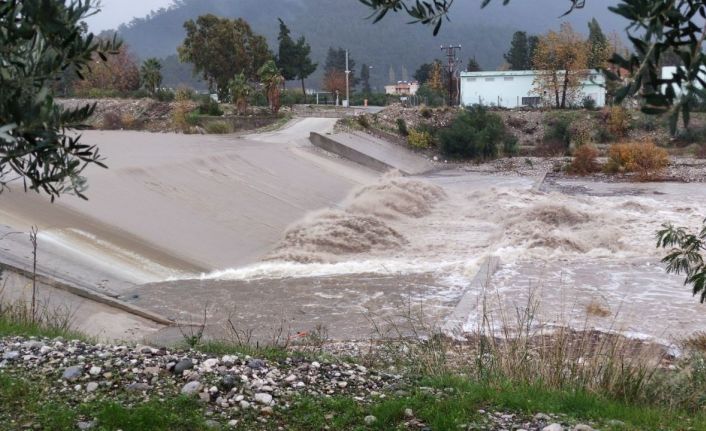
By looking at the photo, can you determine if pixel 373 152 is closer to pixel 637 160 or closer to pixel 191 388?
pixel 637 160

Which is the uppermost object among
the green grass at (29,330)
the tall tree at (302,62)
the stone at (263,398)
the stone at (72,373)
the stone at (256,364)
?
the tall tree at (302,62)

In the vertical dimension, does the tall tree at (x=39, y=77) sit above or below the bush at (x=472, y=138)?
above

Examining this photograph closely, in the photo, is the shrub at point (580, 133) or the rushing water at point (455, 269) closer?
the rushing water at point (455, 269)

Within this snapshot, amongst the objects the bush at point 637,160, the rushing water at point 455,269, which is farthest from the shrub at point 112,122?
the bush at point 637,160

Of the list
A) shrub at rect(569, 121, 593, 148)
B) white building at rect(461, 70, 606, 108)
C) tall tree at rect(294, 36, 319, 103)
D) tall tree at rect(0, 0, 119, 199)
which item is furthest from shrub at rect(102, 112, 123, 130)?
tall tree at rect(0, 0, 119, 199)

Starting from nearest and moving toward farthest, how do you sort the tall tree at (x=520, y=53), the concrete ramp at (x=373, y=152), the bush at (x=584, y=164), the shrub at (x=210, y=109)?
the concrete ramp at (x=373, y=152)
the bush at (x=584, y=164)
the shrub at (x=210, y=109)
the tall tree at (x=520, y=53)

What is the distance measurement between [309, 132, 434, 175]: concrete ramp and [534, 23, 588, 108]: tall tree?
19.4m

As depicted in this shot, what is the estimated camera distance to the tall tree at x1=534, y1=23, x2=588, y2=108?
52.4 metres

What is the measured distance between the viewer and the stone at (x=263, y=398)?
4613 mm

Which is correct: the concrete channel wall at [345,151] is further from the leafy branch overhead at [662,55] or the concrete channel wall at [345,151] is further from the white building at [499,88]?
the leafy branch overhead at [662,55]

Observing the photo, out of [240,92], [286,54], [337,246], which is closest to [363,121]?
[240,92]

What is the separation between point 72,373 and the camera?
16.1 feet

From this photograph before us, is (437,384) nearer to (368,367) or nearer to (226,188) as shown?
(368,367)

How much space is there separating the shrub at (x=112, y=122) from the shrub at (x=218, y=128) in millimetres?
7067
